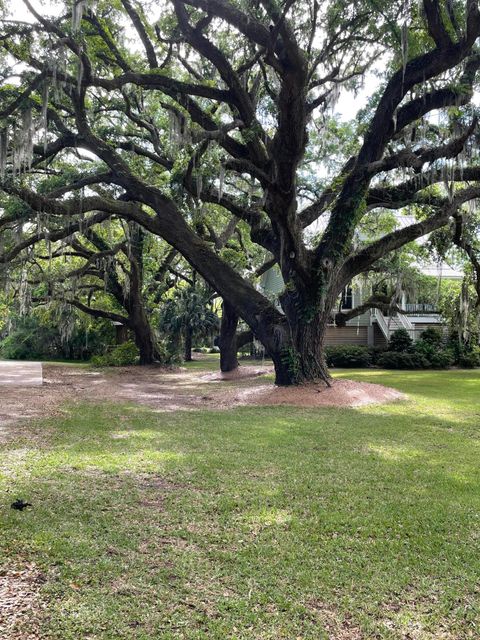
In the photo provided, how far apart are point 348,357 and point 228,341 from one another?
6006mm

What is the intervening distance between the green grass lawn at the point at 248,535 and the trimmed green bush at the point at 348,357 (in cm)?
1565

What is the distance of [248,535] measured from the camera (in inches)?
135

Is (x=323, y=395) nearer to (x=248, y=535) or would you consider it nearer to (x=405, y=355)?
(x=248, y=535)

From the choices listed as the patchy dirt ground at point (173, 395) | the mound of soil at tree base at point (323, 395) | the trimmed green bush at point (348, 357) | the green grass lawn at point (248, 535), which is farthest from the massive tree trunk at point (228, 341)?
the green grass lawn at point (248, 535)

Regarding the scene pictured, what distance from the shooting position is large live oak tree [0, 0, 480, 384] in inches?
362

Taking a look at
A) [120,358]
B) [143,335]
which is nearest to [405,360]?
[143,335]

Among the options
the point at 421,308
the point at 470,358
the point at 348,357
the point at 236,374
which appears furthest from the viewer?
the point at 421,308

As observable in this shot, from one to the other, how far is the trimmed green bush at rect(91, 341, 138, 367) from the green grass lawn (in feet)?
52.0

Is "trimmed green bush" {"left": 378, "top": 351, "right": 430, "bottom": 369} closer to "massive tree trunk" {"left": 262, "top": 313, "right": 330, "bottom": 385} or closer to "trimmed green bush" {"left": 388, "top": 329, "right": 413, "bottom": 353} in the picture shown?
"trimmed green bush" {"left": 388, "top": 329, "right": 413, "bottom": 353}

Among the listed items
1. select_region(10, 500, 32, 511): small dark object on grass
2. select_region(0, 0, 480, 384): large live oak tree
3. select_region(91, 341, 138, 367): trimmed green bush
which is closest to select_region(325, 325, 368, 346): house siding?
select_region(91, 341, 138, 367): trimmed green bush

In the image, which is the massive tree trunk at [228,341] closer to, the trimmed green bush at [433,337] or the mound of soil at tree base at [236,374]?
the mound of soil at tree base at [236,374]

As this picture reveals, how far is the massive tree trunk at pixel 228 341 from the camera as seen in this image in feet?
61.7

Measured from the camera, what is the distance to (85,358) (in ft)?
96.3

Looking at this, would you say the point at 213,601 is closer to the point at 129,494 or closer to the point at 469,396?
the point at 129,494
